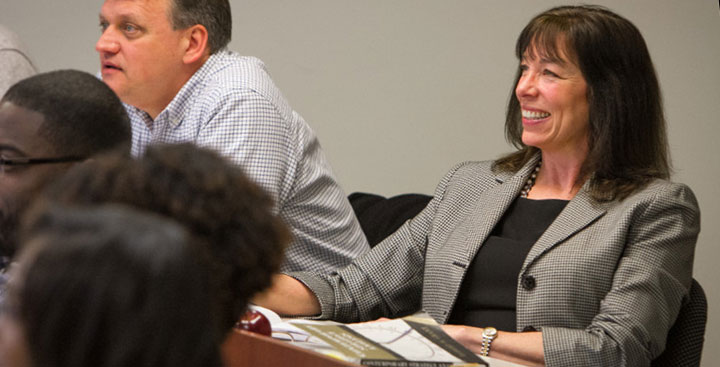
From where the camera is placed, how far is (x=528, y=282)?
177 centimetres

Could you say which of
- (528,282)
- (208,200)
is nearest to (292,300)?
(528,282)

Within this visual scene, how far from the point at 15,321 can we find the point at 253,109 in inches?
58.9

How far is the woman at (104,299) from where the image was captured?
53 centimetres

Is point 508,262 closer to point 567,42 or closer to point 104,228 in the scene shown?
point 567,42

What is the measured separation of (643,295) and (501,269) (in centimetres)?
31

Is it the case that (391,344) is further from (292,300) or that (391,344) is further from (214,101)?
(214,101)

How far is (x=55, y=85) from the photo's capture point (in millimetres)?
1461

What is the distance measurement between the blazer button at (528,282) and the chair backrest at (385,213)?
522mm

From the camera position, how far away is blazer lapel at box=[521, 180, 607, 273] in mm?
Answer: 1783

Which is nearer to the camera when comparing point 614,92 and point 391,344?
point 391,344

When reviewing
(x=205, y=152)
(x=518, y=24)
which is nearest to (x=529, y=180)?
(x=518, y=24)

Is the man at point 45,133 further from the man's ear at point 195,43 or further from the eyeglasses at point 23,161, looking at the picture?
the man's ear at point 195,43

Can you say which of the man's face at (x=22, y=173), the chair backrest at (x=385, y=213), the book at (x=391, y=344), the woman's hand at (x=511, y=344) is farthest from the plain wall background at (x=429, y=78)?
the man's face at (x=22, y=173)

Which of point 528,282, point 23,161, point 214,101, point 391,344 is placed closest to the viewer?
point 391,344
